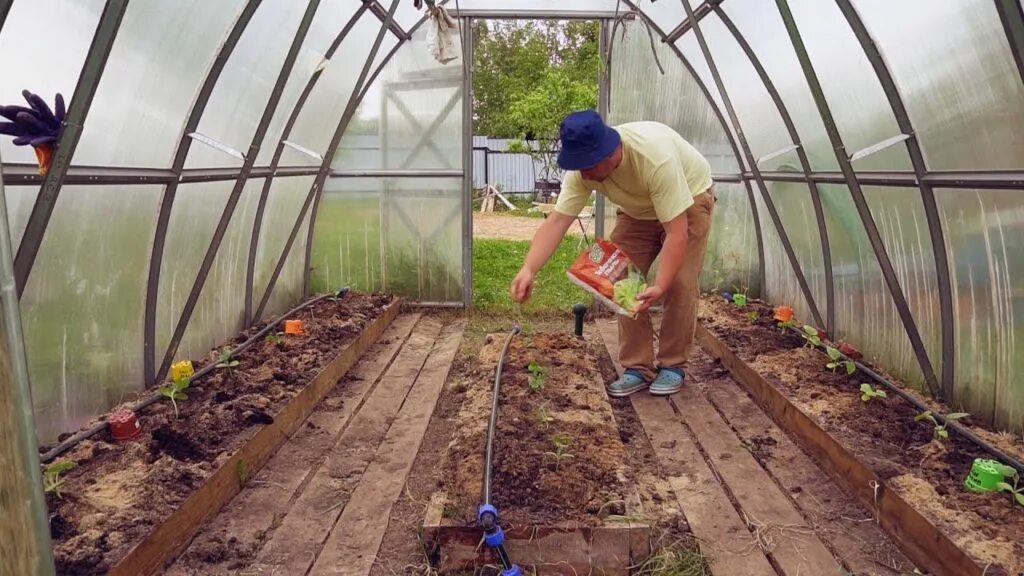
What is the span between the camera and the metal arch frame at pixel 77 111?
8.08 ft

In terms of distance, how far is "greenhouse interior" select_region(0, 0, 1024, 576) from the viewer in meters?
2.42

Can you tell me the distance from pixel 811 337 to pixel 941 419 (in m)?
1.25

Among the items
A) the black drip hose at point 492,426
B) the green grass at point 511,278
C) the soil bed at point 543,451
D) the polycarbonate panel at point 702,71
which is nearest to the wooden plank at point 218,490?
the soil bed at point 543,451

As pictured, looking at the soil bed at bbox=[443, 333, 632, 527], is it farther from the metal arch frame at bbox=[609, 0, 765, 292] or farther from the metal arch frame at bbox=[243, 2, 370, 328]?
the metal arch frame at bbox=[609, 0, 765, 292]

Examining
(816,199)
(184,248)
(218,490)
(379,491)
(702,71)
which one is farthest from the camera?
(702,71)

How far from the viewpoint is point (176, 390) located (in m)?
3.47

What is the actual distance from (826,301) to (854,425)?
5.45ft

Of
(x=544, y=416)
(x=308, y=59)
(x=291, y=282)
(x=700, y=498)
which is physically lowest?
(x=700, y=498)

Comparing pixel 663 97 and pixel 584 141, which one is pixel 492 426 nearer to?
pixel 584 141

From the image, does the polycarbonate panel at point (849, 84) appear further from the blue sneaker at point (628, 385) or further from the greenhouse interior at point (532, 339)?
the blue sneaker at point (628, 385)

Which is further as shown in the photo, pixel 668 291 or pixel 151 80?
pixel 668 291

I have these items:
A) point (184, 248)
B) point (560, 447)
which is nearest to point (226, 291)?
point (184, 248)

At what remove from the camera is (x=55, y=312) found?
116 inches

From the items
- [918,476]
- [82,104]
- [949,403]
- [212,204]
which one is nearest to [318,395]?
[212,204]
